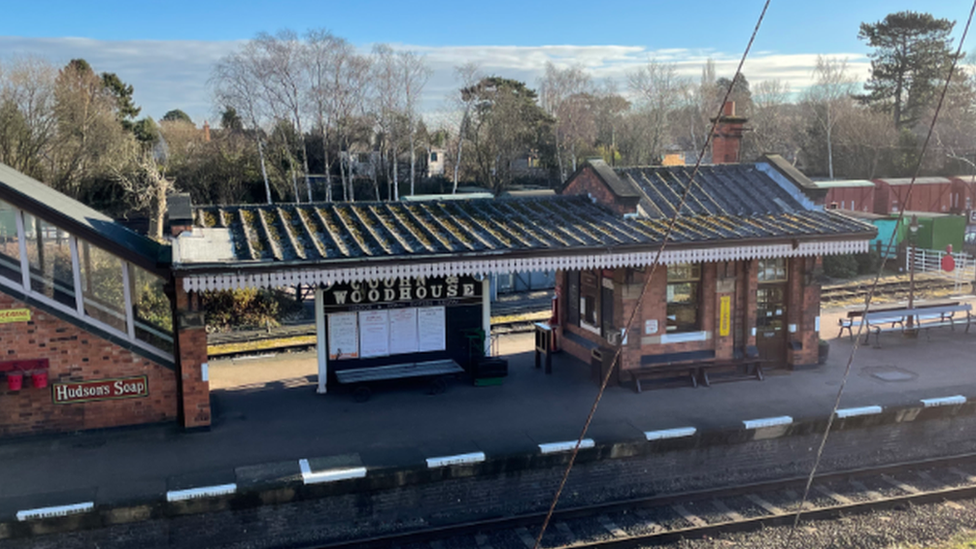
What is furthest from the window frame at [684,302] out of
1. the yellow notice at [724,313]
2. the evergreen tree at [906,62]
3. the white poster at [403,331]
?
the evergreen tree at [906,62]

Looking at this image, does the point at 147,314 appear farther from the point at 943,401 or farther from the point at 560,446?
the point at 943,401

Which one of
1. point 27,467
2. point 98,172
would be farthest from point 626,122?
point 27,467

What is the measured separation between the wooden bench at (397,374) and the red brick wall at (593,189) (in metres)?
4.07

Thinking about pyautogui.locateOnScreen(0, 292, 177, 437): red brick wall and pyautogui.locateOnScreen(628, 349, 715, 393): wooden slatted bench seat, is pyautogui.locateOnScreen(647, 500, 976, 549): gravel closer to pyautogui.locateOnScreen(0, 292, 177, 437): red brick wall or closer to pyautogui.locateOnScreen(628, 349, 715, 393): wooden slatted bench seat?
pyautogui.locateOnScreen(628, 349, 715, 393): wooden slatted bench seat

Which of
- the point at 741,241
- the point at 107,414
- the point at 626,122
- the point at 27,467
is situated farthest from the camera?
the point at 626,122

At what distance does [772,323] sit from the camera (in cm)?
1315

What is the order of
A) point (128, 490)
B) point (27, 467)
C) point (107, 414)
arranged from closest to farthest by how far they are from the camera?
1. point (128, 490)
2. point (27, 467)
3. point (107, 414)

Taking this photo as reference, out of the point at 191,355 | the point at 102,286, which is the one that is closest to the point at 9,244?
the point at 102,286

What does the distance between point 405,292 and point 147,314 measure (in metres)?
3.92

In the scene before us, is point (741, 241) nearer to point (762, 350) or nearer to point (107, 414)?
point (762, 350)

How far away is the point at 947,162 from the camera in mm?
50344

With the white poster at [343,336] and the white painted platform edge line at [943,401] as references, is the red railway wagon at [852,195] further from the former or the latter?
the white poster at [343,336]

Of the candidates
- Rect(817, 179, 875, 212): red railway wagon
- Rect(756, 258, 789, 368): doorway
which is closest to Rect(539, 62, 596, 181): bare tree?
Rect(817, 179, 875, 212): red railway wagon

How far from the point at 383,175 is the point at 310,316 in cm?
2092
